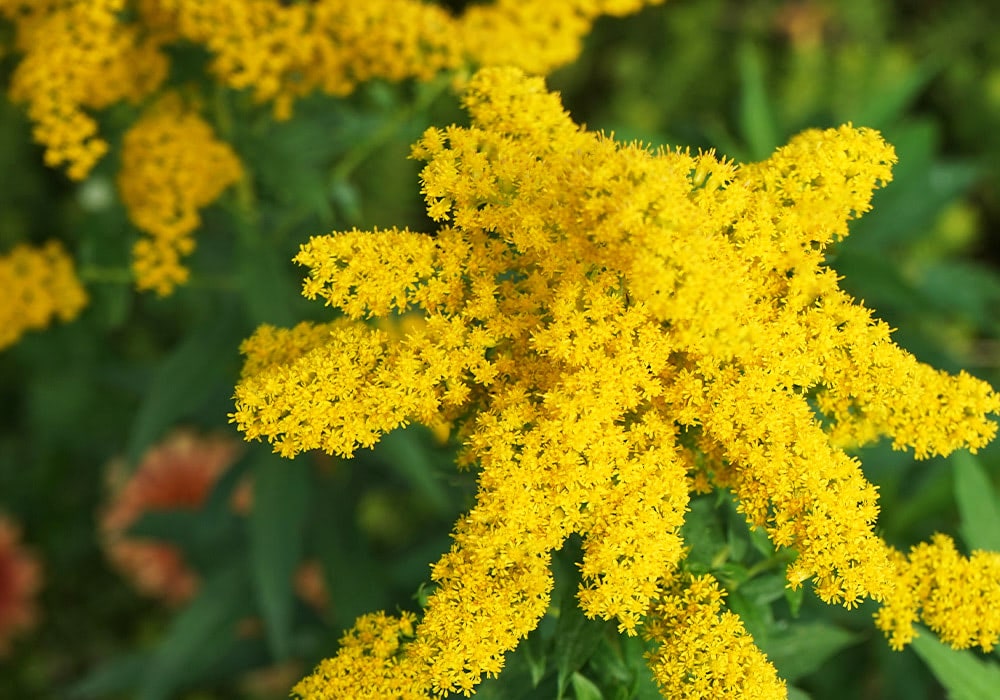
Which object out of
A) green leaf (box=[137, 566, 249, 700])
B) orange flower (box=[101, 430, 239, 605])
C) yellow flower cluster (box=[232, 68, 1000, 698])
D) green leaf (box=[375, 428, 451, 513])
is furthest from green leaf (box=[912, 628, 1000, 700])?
orange flower (box=[101, 430, 239, 605])

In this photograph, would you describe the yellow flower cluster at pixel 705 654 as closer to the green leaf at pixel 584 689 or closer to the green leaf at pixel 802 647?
the green leaf at pixel 584 689

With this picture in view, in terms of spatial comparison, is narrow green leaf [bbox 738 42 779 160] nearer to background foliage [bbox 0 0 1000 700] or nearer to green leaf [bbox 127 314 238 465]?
background foliage [bbox 0 0 1000 700]

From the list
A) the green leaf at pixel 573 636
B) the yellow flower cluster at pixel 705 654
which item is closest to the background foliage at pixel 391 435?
the green leaf at pixel 573 636

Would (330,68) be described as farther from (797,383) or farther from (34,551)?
(34,551)

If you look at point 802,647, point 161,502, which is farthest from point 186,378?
point 802,647

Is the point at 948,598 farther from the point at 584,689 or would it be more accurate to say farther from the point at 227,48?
the point at 227,48
